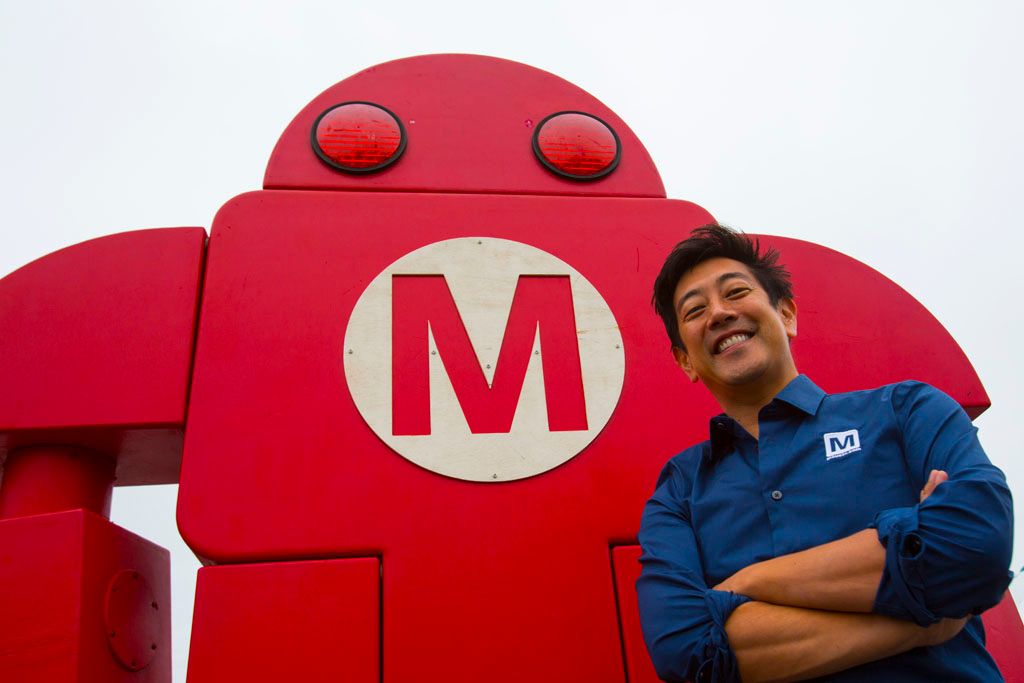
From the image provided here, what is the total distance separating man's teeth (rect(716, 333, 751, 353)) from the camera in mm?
1040

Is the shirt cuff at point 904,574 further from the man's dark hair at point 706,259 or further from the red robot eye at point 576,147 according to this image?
the red robot eye at point 576,147

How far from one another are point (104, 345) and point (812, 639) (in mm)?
1078

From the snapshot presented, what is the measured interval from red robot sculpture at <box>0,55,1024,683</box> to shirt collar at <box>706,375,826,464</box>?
206mm

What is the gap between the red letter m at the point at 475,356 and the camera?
1202 mm

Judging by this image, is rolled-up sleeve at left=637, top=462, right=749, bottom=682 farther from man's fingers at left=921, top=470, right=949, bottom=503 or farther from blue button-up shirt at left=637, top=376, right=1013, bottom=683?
man's fingers at left=921, top=470, right=949, bottom=503

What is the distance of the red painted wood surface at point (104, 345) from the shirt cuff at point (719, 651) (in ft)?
2.71

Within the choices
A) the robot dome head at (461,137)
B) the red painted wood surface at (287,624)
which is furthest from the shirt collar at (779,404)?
the robot dome head at (461,137)

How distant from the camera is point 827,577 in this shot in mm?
772

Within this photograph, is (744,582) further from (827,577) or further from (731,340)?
(731,340)

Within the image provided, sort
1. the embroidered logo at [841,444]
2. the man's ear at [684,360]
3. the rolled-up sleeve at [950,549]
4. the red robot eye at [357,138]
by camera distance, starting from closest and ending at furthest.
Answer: the rolled-up sleeve at [950,549], the embroidered logo at [841,444], the man's ear at [684,360], the red robot eye at [357,138]

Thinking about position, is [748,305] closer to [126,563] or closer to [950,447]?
[950,447]

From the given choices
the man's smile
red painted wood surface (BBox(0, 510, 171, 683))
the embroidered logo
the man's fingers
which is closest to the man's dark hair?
the man's smile

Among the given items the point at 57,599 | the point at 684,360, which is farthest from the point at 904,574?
the point at 57,599

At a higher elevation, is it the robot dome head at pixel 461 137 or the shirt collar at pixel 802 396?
the robot dome head at pixel 461 137
